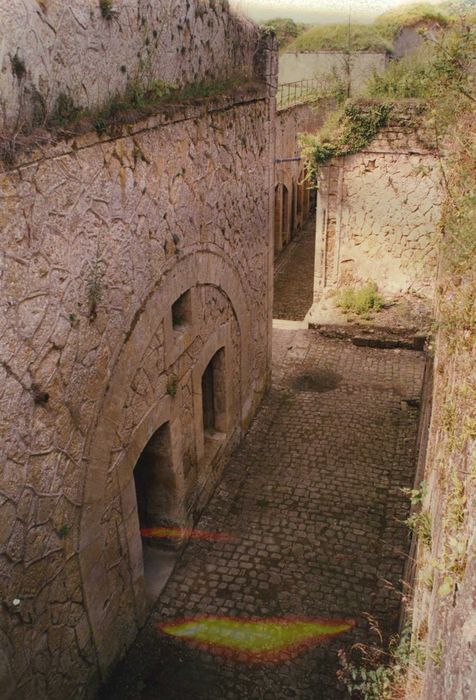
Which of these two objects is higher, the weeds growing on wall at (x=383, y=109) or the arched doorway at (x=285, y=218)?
the weeds growing on wall at (x=383, y=109)

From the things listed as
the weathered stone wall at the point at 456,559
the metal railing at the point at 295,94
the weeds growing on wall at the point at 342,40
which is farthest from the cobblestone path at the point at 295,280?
the weeds growing on wall at the point at 342,40

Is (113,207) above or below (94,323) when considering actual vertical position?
above

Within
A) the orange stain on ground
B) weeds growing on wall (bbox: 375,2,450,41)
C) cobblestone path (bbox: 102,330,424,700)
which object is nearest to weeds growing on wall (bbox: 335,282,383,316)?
cobblestone path (bbox: 102,330,424,700)

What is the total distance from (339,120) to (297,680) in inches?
387

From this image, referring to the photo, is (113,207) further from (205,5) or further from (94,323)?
(205,5)

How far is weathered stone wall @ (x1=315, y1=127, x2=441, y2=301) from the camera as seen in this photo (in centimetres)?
1167

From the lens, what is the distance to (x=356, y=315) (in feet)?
39.7

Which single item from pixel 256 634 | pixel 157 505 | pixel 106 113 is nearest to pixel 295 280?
pixel 157 505

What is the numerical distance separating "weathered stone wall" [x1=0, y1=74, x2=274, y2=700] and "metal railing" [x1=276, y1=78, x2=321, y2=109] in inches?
528

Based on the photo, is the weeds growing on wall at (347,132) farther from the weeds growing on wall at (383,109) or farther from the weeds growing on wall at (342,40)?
the weeds growing on wall at (342,40)

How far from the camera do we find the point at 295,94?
22.2 m

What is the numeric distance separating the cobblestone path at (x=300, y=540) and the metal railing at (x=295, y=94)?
1164 centimetres

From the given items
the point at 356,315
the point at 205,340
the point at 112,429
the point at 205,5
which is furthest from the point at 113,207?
the point at 356,315

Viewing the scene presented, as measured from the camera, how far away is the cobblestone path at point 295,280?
1445 centimetres
